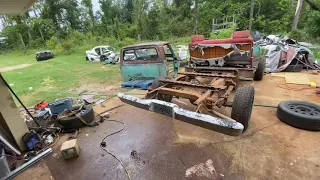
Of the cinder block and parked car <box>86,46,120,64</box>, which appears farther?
parked car <box>86,46,120,64</box>

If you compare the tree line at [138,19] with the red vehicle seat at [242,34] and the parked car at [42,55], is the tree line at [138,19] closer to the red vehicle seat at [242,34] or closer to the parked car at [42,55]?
the parked car at [42,55]

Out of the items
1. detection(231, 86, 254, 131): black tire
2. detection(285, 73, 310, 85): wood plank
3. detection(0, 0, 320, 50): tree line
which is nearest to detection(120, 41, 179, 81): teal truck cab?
detection(231, 86, 254, 131): black tire

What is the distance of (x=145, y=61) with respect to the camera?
19.3 ft

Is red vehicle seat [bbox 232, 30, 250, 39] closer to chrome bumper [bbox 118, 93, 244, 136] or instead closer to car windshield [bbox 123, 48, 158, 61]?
car windshield [bbox 123, 48, 158, 61]

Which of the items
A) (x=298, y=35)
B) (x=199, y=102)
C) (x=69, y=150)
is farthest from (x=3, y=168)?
(x=298, y=35)

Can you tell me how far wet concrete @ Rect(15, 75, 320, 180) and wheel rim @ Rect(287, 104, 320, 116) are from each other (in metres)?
0.38

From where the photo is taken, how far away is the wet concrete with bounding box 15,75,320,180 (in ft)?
8.34

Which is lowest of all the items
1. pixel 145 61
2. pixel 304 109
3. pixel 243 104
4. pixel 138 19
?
pixel 304 109

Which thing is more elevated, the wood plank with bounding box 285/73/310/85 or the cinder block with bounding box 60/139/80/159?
the cinder block with bounding box 60/139/80/159

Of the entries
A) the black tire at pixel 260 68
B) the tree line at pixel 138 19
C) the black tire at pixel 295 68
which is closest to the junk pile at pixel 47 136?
the black tire at pixel 260 68

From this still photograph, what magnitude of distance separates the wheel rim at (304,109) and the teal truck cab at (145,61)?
3.40 m

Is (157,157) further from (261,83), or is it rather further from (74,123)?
(261,83)

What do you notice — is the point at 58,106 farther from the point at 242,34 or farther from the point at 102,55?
the point at 102,55

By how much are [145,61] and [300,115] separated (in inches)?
170
